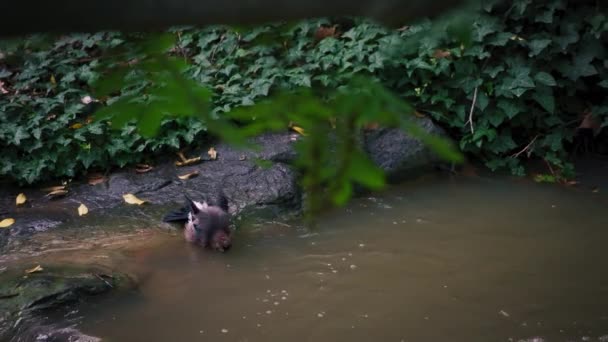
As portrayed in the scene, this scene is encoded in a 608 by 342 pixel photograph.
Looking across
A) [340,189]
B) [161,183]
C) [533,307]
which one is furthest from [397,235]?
[340,189]

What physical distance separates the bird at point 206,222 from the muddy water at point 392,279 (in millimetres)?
109

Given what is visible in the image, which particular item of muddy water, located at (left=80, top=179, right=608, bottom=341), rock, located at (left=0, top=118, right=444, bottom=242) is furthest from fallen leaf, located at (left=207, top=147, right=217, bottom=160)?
muddy water, located at (left=80, top=179, right=608, bottom=341)

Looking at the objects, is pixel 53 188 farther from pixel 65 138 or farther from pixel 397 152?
pixel 397 152

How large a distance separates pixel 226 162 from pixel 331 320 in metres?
2.70

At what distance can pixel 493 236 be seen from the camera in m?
5.27

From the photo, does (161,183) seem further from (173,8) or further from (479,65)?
(173,8)

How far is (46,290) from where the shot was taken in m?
4.06

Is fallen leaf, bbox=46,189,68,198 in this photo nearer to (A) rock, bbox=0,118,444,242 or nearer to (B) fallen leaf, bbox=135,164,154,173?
(A) rock, bbox=0,118,444,242

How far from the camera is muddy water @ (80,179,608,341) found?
12.9ft

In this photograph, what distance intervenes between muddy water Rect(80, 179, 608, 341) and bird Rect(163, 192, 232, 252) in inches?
4.3

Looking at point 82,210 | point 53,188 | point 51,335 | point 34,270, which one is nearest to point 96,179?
point 53,188

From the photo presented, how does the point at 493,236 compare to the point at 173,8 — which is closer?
the point at 173,8

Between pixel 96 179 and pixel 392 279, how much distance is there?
338 centimetres

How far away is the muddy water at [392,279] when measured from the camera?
3930 mm
